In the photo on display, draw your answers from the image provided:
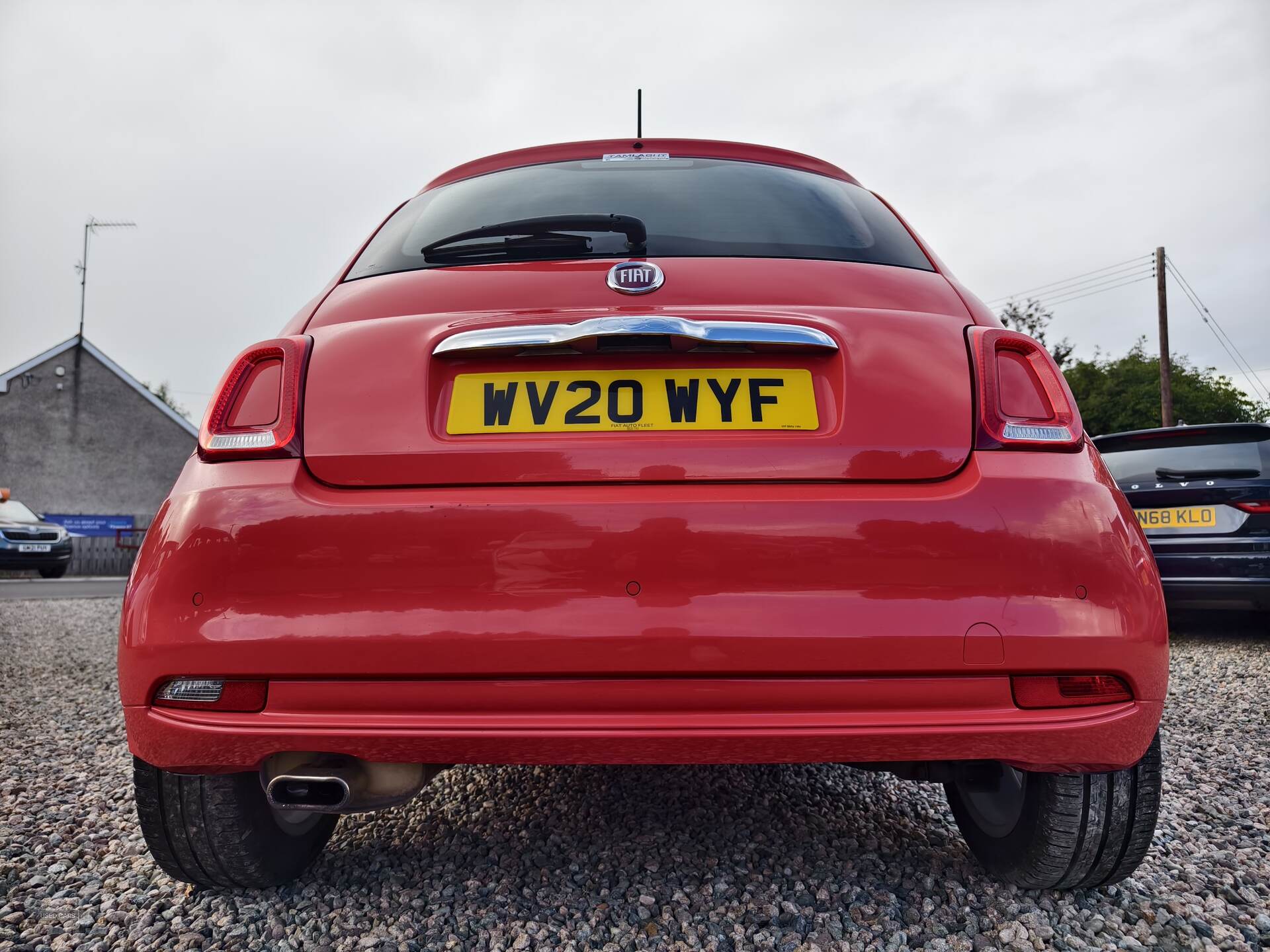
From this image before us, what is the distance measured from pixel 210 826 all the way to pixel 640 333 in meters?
1.33

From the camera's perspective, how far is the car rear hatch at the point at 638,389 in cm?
151

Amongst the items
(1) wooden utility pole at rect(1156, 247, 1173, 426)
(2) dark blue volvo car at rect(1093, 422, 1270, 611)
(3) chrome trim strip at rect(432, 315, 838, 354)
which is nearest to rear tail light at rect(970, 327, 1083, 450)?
(3) chrome trim strip at rect(432, 315, 838, 354)

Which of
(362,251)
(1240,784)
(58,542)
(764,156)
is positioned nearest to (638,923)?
(362,251)

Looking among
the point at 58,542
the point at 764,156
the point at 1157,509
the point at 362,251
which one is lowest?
the point at 58,542

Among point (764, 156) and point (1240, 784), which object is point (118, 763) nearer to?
point (764, 156)

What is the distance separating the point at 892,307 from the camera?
166cm

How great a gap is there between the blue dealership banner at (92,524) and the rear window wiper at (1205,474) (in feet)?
98.2

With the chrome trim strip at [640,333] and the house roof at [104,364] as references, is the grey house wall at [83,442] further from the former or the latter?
the chrome trim strip at [640,333]

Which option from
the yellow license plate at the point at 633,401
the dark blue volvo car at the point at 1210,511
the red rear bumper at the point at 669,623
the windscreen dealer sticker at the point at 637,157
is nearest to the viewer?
the red rear bumper at the point at 669,623

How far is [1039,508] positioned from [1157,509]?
519cm

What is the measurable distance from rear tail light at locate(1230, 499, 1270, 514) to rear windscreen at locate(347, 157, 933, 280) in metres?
4.74

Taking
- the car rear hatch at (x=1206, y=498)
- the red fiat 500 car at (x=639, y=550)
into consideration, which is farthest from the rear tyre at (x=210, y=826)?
the car rear hatch at (x=1206, y=498)

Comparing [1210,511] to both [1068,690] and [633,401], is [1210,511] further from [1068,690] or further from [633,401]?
[633,401]

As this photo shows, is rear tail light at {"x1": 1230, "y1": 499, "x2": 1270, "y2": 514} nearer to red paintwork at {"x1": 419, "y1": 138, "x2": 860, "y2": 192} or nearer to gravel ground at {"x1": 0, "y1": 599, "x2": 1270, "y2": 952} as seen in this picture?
gravel ground at {"x1": 0, "y1": 599, "x2": 1270, "y2": 952}
